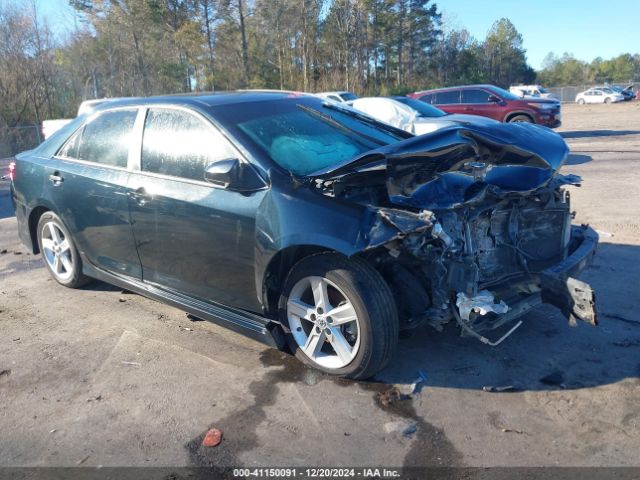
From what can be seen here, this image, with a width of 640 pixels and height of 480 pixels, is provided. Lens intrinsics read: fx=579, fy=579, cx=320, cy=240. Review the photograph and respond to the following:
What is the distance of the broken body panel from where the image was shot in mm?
3377

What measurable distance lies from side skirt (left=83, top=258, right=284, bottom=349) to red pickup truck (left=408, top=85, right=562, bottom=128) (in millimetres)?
15924

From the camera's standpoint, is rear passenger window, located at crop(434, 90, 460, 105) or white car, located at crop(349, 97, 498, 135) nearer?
white car, located at crop(349, 97, 498, 135)

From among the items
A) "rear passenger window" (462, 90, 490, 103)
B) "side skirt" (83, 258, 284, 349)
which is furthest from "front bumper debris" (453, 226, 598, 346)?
"rear passenger window" (462, 90, 490, 103)

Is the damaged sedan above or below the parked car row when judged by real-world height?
below

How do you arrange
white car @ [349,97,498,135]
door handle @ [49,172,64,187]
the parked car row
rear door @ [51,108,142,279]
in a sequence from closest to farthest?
1. rear door @ [51,108,142,279]
2. door handle @ [49,172,64,187]
3. white car @ [349,97,498,135]
4. the parked car row

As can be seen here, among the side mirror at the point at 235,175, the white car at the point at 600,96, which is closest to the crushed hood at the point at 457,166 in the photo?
the side mirror at the point at 235,175

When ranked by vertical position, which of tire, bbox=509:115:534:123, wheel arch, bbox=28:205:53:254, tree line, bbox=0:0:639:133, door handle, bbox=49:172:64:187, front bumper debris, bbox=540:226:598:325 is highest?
tree line, bbox=0:0:639:133

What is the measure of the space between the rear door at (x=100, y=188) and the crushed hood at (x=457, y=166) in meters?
1.85

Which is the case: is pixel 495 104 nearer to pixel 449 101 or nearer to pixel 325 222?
pixel 449 101

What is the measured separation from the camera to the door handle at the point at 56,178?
16.8 ft

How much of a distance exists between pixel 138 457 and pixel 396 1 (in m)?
53.6

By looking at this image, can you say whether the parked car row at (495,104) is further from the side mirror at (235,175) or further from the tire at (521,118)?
the side mirror at (235,175)

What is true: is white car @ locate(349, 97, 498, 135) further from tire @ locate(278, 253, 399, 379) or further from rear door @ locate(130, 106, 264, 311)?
tire @ locate(278, 253, 399, 379)

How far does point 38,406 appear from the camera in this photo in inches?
141
